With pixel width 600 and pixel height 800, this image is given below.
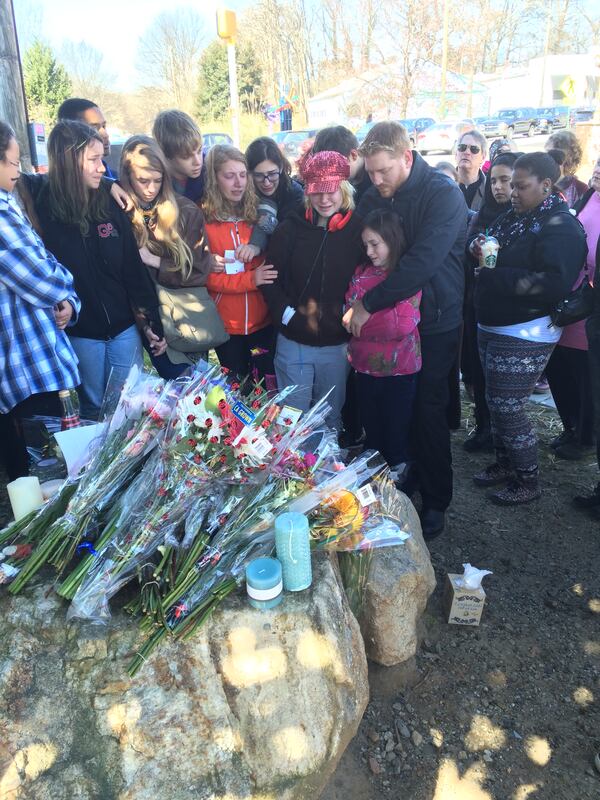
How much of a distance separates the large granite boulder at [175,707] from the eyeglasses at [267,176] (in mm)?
2579

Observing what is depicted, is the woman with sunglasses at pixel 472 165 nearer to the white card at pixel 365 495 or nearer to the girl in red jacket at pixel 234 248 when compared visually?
the girl in red jacket at pixel 234 248

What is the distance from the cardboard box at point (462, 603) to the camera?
106 inches

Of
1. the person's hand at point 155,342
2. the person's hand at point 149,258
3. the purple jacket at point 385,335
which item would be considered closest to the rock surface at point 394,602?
the purple jacket at point 385,335

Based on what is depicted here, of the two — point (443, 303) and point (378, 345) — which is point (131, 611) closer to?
point (378, 345)

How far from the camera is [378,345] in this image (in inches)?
117

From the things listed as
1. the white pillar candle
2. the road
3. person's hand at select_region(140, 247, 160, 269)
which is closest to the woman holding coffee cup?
person's hand at select_region(140, 247, 160, 269)

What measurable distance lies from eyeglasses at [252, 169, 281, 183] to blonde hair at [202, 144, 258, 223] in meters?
0.21

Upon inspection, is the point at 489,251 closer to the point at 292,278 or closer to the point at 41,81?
the point at 292,278

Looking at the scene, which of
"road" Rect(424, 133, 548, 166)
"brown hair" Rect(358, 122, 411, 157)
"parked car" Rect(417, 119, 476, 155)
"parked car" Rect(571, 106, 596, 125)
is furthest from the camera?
"parked car" Rect(571, 106, 596, 125)

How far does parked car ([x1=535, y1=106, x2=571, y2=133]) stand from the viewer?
84.3 ft

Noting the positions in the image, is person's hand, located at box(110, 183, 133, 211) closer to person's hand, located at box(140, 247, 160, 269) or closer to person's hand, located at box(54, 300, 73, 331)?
person's hand, located at box(140, 247, 160, 269)

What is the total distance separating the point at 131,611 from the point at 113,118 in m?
47.0

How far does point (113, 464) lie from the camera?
2.01 meters

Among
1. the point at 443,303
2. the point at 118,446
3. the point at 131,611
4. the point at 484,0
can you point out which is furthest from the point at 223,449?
the point at 484,0
